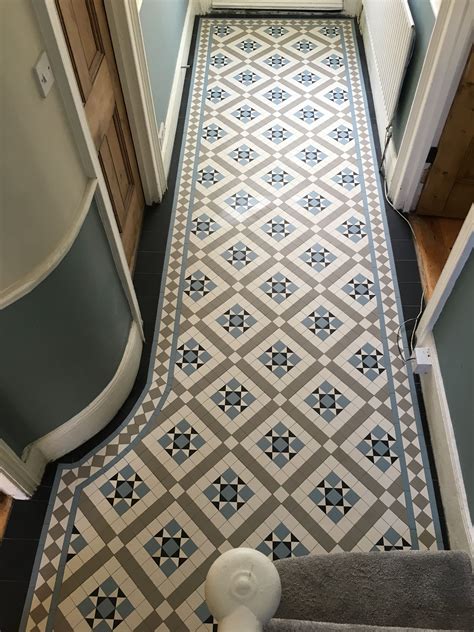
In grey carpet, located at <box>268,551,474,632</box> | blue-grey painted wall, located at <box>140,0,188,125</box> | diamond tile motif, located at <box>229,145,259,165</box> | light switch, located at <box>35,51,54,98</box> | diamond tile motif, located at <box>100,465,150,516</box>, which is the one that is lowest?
diamond tile motif, located at <box>100,465,150,516</box>

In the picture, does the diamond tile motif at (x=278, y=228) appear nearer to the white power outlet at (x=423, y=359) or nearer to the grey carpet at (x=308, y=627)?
the white power outlet at (x=423, y=359)

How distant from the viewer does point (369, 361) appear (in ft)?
8.51

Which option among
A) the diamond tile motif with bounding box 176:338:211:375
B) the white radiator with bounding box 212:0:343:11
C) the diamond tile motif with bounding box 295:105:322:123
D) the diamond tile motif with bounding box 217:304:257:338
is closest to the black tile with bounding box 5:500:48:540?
the diamond tile motif with bounding box 176:338:211:375

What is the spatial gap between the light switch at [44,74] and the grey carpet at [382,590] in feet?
4.77

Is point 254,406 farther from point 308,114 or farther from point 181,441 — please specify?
point 308,114

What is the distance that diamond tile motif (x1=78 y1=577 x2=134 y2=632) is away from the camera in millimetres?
1995

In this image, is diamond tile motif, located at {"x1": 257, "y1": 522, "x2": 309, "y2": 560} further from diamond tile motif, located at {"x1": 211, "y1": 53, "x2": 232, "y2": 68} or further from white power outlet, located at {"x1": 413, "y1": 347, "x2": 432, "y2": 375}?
diamond tile motif, located at {"x1": 211, "y1": 53, "x2": 232, "y2": 68}

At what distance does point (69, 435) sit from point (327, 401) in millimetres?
1106

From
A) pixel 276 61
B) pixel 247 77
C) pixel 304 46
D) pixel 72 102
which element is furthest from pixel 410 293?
pixel 304 46

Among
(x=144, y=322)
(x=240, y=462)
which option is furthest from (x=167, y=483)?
(x=144, y=322)

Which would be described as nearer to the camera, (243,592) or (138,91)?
(243,592)

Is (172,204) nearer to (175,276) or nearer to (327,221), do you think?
(175,276)

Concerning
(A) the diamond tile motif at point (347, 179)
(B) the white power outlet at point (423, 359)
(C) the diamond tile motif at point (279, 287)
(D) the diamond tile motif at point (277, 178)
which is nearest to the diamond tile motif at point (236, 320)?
(C) the diamond tile motif at point (279, 287)

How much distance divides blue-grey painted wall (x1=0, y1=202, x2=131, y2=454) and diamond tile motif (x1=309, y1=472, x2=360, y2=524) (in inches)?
38.8
